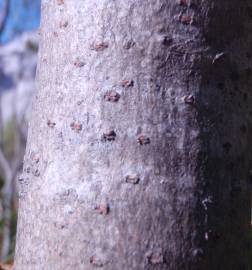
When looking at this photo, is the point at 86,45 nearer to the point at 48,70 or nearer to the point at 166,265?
the point at 48,70

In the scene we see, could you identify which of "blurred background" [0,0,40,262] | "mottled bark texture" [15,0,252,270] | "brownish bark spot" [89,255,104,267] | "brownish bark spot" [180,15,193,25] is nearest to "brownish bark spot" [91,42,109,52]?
"mottled bark texture" [15,0,252,270]

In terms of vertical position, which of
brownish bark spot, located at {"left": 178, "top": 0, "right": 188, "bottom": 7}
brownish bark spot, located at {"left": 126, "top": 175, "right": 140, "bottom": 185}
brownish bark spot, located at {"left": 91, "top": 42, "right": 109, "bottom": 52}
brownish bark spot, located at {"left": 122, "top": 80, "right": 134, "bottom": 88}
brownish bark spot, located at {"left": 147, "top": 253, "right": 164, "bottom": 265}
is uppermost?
brownish bark spot, located at {"left": 178, "top": 0, "right": 188, "bottom": 7}

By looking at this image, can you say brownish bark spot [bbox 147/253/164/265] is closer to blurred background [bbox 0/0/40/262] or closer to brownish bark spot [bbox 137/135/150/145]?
brownish bark spot [bbox 137/135/150/145]

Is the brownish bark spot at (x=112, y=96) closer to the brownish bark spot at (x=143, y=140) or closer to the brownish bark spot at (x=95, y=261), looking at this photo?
the brownish bark spot at (x=143, y=140)

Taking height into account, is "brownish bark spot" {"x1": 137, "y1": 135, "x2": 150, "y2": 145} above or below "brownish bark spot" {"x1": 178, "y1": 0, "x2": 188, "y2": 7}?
below

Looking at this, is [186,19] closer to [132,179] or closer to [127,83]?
[127,83]

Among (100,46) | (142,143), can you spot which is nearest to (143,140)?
(142,143)

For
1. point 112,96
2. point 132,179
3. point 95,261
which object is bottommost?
point 95,261

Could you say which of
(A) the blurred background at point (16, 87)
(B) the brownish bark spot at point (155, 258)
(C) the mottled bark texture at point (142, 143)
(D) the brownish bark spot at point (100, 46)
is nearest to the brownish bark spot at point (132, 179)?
(C) the mottled bark texture at point (142, 143)
